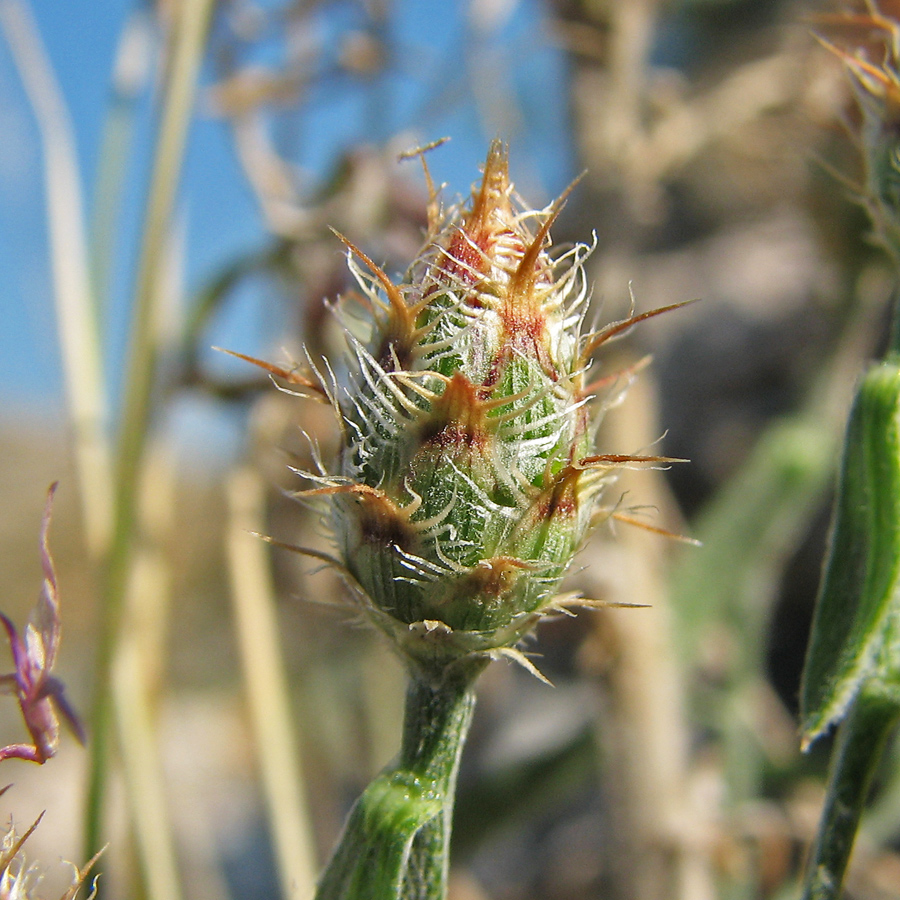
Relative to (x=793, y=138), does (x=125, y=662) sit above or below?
below

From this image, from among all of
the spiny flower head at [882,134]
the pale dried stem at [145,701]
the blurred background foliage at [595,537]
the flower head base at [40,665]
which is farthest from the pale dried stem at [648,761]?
the flower head base at [40,665]

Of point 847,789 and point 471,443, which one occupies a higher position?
point 471,443

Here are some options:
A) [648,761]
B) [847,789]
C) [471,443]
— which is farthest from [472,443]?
[648,761]

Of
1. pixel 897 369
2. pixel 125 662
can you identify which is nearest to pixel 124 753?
pixel 125 662

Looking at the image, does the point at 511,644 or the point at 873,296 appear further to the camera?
the point at 873,296

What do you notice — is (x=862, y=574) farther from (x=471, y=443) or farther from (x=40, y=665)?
(x=40, y=665)

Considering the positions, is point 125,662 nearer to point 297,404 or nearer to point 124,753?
point 124,753

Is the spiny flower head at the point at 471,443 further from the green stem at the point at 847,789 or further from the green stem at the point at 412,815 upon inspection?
the green stem at the point at 847,789
